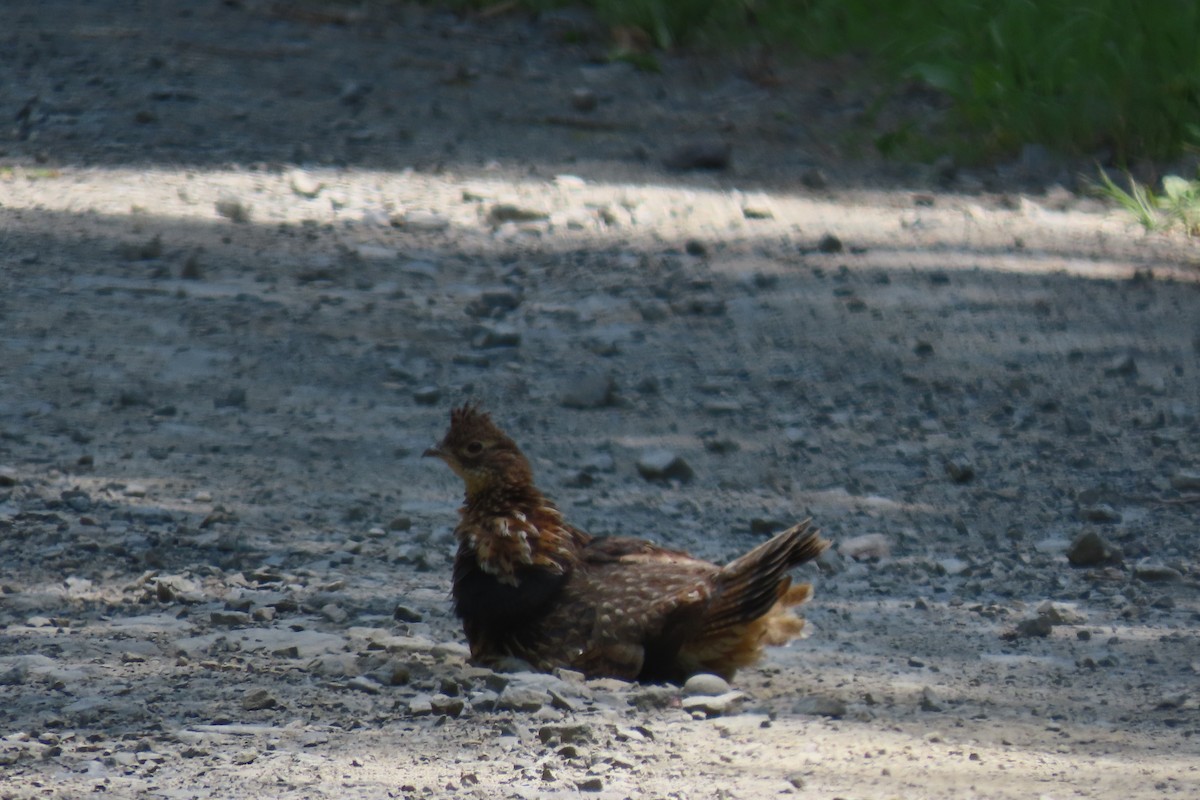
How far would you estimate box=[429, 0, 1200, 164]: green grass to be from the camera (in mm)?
8859

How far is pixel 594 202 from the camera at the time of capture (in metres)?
8.68

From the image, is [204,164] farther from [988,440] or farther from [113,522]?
[988,440]

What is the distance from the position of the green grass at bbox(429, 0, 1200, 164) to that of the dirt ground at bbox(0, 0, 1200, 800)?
0.37 metres

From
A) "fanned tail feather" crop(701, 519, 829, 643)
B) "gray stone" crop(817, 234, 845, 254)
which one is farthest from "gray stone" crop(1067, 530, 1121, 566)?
"gray stone" crop(817, 234, 845, 254)

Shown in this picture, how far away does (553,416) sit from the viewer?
6.32 m

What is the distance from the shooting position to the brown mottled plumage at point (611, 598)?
4.25 meters

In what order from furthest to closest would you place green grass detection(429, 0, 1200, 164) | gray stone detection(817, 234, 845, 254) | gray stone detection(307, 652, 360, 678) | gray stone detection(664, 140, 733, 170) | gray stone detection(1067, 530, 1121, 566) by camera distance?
1. gray stone detection(664, 140, 733, 170)
2. green grass detection(429, 0, 1200, 164)
3. gray stone detection(817, 234, 845, 254)
4. gray stone detection(1067, 530, 1121, 566)
5. gray stone detection(307, 652, 360, 678)

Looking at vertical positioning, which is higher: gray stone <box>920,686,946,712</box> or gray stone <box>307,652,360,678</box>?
gray stone <box>920,686,946,712</box>

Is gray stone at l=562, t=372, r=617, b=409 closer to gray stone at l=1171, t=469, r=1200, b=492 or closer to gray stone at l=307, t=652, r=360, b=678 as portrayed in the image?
gray stone at l=1171, t=469, r=1200, b=492

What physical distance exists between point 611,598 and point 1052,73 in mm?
6061

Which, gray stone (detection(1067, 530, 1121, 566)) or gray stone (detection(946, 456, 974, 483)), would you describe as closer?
gray stone (detection(1067, 530, 1121, 566))

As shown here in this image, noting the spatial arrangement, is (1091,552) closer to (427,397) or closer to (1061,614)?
(1061,614)

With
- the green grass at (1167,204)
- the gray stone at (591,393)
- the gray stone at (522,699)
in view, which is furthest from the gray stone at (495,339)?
the green grass at (1167,204)

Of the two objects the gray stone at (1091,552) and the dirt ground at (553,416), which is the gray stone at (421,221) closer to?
the dirt ground at (553,416)
